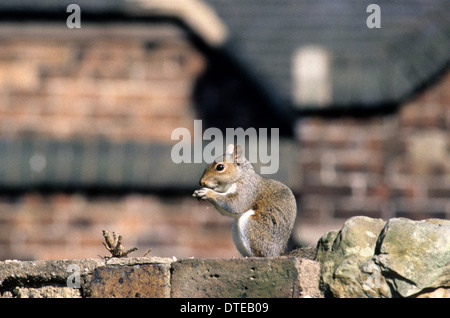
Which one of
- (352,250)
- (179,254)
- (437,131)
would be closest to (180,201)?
(179,254)

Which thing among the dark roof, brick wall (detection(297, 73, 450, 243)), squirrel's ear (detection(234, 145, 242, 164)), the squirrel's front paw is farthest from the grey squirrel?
the dark roof

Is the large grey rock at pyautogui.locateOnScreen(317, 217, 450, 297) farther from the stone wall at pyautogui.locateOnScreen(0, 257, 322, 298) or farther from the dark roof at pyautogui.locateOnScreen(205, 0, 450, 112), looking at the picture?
the dark roof at pyautogui.locateOnScreen(205, 0, 450, 112)

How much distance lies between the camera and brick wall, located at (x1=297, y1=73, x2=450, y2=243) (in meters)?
7.59

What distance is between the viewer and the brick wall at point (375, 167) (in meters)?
7.59

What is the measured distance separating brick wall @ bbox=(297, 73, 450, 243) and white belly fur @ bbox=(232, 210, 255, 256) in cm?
266

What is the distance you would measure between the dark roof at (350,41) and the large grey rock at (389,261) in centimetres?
386

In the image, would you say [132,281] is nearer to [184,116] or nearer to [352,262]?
[352,262]

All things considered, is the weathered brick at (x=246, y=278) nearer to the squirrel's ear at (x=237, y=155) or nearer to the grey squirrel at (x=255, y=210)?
the grey squirrel at (x=255, y=210)

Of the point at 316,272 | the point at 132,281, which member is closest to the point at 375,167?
the point at 316,272

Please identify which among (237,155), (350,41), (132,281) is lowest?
(132,281)

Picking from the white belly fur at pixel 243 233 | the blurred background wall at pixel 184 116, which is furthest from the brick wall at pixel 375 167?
the white belly fur at pixel 243 233

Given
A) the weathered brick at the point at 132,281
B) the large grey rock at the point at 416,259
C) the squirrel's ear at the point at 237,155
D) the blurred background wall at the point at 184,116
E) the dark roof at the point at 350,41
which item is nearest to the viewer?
the large grey rock at the point at 416,259

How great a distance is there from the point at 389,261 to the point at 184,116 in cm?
502

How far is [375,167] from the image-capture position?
25.2ft
